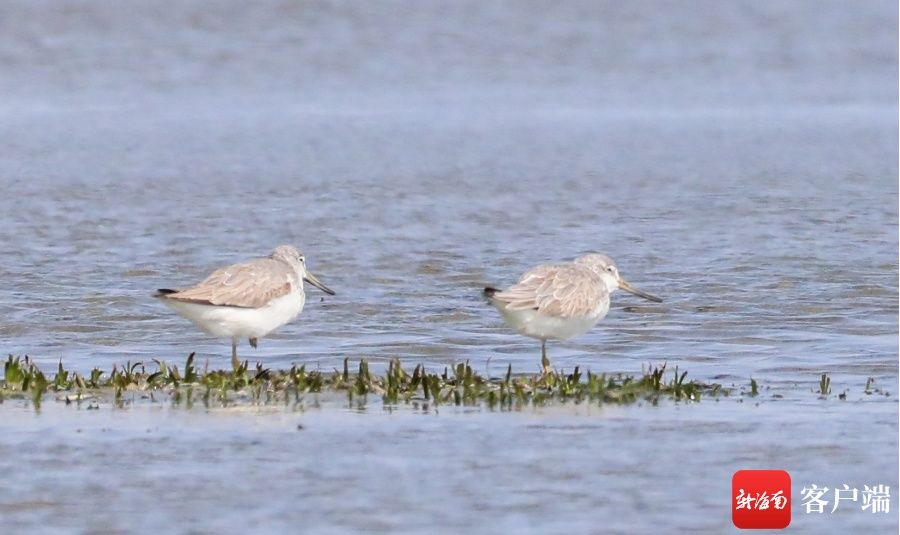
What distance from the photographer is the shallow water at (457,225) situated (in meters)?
8.34

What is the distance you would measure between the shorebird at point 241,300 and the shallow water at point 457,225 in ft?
2.55

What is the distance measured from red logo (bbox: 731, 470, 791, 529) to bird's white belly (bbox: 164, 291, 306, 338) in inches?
154

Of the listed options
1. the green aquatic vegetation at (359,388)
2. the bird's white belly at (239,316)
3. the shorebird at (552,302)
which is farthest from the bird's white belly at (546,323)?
the bird's white belly at (239,316)

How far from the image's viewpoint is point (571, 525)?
24.5ft

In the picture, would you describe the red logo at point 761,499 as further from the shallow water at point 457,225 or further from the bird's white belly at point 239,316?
the bird's white belly at point 239,316

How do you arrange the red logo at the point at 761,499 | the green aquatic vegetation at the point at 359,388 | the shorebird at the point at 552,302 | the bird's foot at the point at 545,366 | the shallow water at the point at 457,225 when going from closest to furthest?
the red logo at the point at 761,499
the shallow water at the point at 457,225
the green aquatic vegetation at the point at 359,388
the bird's foot at the point at 545,366
the shorebird at the point at 552,302

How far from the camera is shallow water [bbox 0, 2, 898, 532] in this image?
8.34m

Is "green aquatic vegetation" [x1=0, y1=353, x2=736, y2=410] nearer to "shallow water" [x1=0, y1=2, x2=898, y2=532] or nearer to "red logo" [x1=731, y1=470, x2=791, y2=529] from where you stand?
"shallow water" [x1=0, y1=2, x2=898, y2=532]

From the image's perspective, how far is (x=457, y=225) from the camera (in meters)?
→ 18.0

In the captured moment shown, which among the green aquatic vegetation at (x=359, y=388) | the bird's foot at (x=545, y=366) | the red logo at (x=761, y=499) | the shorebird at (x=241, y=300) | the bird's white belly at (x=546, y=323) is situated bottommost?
the red logo at (x=761, y=499)

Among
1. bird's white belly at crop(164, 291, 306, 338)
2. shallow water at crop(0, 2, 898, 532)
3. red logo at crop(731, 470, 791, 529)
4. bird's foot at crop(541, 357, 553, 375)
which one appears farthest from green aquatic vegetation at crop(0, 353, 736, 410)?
red logo at crop(731, 470, 791, 529)

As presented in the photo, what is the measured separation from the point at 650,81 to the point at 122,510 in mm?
21734

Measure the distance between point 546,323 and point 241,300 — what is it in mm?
1991

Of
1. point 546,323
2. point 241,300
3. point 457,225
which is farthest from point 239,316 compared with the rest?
point 457,225
